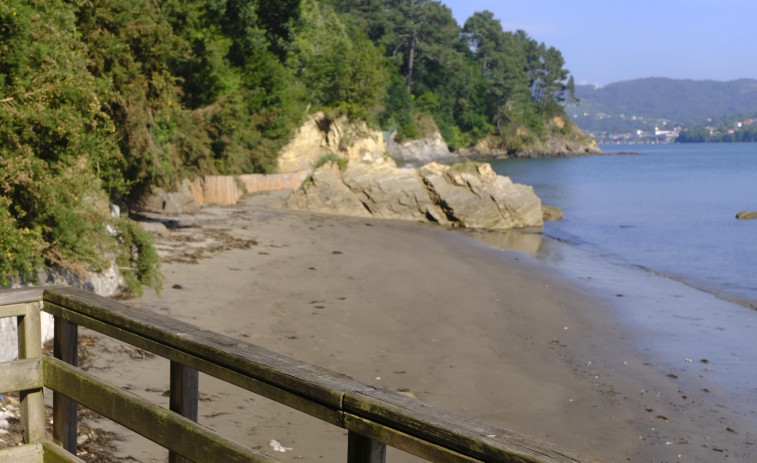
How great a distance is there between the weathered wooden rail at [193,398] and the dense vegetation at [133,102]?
4.55 m

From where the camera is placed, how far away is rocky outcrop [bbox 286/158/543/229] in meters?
31.0

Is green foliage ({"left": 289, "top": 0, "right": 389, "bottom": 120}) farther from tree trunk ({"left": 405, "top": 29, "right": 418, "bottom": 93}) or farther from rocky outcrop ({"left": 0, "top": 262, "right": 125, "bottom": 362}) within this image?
rocky outcrop ({"left": 0, "top": 262, "right": 125, "bottom": 362})

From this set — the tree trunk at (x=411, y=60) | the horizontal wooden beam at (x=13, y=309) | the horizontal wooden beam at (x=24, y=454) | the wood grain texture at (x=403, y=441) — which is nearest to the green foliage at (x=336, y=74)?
the tree trunk at (x=411, y=60)

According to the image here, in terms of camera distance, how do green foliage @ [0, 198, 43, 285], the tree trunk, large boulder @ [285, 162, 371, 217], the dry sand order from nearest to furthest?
green foliage @ [0, 198, 43, 285] → the dry sand → large boulder @ [285, 162, 371, 217] → the tree trunk

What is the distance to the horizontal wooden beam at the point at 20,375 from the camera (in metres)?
3.86

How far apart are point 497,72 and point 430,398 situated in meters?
128

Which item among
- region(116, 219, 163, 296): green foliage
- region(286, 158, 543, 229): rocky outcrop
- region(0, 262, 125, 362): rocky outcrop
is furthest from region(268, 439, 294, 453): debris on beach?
region(286, 158, 543, 229): rocky outcrop

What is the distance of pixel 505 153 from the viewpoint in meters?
133

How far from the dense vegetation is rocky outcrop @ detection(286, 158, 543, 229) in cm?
465

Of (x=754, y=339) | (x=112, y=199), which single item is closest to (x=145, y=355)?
(x=754, y=339)

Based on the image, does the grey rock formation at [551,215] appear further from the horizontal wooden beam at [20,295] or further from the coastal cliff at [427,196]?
the horizontal wooden beam at [20,295]

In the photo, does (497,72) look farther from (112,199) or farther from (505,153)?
(112,199)

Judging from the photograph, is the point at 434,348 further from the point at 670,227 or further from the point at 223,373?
the point at 670,227

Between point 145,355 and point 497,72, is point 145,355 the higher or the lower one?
the lower one
